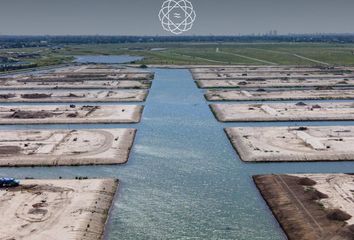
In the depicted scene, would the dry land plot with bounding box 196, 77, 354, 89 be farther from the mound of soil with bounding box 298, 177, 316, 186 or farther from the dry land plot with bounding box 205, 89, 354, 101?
the mound of soil with bounding box 298, 177, 316, 186

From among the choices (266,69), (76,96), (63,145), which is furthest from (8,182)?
(266,69)

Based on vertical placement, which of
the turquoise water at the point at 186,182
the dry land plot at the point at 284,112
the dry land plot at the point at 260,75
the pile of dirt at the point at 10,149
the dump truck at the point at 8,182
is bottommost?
the turquoise water at the point at 186,182

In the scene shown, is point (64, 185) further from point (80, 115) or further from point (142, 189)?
point (80, 115)

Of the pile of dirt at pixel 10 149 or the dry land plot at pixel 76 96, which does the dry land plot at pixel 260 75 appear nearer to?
the dry land plot at pixel 76 96

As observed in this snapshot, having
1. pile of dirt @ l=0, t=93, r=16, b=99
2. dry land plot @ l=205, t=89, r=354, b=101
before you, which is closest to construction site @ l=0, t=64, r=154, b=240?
pile of dirt @ l=0, t=93, r=16, b=99

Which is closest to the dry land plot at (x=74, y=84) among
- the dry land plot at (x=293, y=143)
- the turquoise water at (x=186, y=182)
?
the turquoise water at (x=186, y=182)

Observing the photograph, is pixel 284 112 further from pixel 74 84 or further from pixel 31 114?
pixel 74 84

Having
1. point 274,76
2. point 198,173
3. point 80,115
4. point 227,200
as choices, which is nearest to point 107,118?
point 80,115
